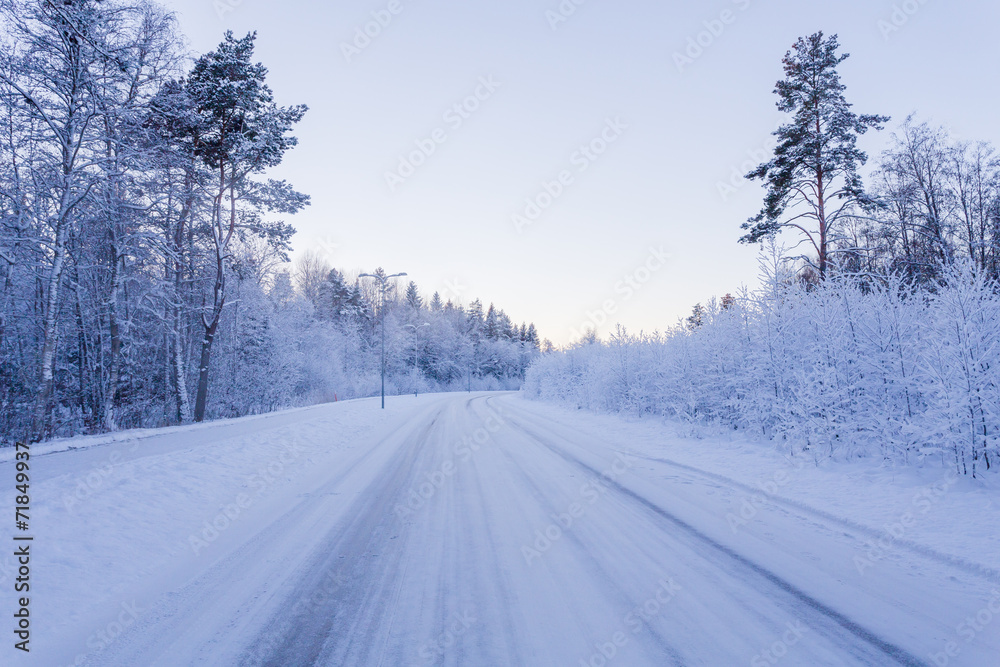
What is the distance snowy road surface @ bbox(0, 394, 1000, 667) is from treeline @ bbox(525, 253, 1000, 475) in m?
1.16

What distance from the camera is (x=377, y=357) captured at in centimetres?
5547

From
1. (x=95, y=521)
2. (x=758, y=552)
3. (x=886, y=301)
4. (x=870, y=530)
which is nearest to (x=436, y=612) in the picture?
(x=758, y=552)

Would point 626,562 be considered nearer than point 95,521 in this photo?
Yes

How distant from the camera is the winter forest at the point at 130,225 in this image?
1170 centimetres

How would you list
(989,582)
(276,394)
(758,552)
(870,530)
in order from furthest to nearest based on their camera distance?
(276,394) → (870,530) → (758,552) → (989,582)

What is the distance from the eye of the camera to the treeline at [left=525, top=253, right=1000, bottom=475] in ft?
21.8

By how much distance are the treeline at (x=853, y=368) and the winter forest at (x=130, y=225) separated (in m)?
18.4

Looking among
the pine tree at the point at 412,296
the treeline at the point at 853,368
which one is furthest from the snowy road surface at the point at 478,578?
the pine tree at the point at 412,296

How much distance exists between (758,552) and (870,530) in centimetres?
180

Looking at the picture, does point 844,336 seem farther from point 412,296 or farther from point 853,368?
point 412,296

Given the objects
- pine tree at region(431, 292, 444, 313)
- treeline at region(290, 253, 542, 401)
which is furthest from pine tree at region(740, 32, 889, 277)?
Answer: pine tree at region(431, 292, 444, 313)

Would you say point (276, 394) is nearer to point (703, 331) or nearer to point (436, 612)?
point (703, 331)

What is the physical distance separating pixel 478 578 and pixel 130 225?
59.7 feet

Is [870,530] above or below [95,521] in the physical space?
below
